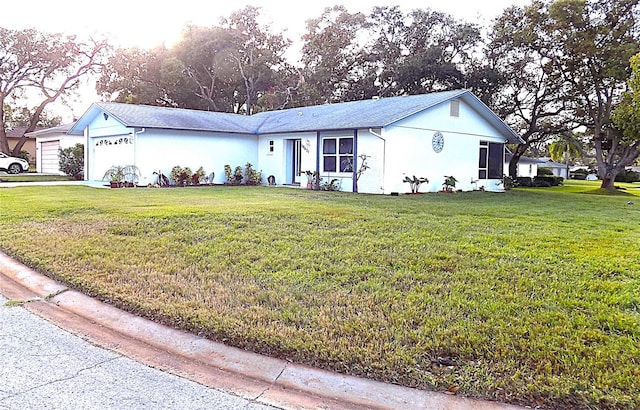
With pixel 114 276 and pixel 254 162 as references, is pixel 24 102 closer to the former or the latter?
pixel 254 162

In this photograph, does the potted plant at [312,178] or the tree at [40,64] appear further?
the tree at [40,64]

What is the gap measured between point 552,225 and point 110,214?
7890 mm

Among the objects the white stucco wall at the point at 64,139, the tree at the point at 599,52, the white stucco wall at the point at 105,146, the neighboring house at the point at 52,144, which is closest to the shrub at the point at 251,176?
the white stucco wall at the point at 105,146

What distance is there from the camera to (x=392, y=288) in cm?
461

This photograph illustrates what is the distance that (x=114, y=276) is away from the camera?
5.04 m

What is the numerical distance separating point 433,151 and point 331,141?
3626 millimetres

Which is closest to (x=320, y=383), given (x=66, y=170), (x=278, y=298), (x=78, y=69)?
(x=278, y=298)

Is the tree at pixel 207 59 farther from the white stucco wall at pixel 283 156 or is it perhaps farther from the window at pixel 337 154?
the window at pixel 337 154

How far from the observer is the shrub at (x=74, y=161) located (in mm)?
22703

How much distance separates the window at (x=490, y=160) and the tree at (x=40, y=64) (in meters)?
28.4

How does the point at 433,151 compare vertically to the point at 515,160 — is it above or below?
below

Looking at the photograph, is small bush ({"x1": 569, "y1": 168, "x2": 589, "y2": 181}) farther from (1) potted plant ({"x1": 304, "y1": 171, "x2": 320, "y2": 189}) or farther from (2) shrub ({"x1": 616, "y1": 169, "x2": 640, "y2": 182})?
(1) potted plant ({"x1": 304, "y1": 171, "x2": 320, "y2": 189})

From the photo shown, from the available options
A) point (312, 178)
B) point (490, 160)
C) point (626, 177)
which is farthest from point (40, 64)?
point (626, 177)

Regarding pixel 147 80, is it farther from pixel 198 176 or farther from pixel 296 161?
pixel 296 161
